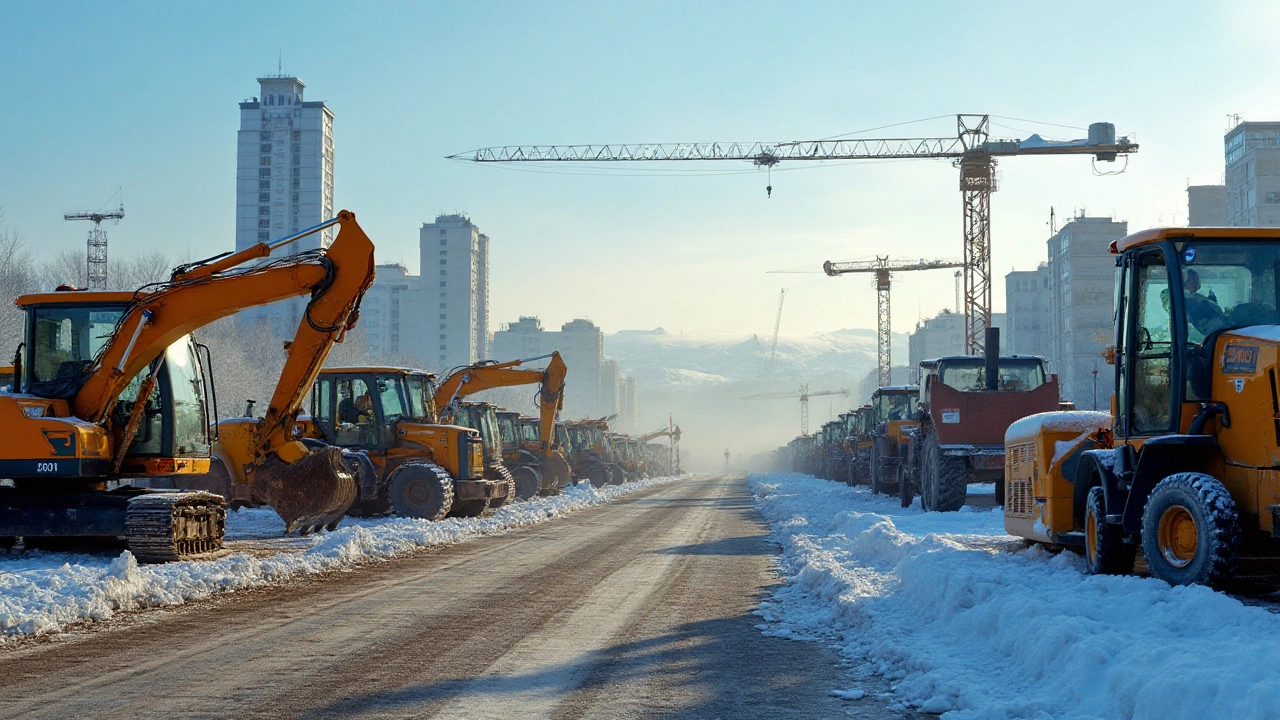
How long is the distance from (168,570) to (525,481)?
77.6ft

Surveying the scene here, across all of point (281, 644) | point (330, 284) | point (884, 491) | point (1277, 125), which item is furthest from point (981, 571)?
point (1277, 125)

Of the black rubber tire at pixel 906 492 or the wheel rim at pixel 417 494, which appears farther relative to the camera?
the black rubber tire at pixel 906 492

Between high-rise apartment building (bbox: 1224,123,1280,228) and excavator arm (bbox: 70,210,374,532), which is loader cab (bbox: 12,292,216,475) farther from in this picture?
high-rise apartment building (bbox: 1224,123,1280,228)

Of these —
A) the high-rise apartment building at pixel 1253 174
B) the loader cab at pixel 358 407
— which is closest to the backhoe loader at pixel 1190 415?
the loader cab at pixel 358 407

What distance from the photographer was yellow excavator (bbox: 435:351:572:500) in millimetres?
31688

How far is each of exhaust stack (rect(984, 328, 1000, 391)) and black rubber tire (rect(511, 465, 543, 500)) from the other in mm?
17231

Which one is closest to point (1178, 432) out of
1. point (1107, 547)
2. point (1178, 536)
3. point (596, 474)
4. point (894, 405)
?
point (1178, 536)

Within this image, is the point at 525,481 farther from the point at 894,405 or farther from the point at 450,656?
the point at 450,656

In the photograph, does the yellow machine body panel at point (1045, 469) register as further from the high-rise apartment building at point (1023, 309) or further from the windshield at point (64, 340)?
the high-rise apartment building at point (1023, 309)

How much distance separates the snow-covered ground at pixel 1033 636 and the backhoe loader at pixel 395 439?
11.0 m

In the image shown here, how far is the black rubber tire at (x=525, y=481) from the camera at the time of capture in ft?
118

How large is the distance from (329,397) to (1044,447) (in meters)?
15.1

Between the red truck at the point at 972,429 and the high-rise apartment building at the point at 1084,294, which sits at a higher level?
the high-rise apartment building at the point at 1084,294

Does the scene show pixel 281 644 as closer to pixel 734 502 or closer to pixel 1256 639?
pixel 1256 639
